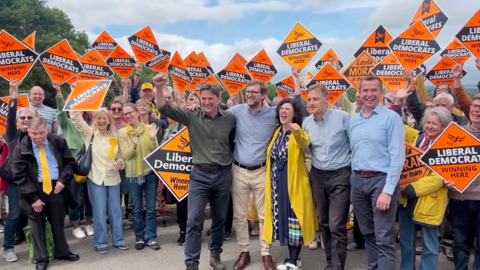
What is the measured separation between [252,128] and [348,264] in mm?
2192

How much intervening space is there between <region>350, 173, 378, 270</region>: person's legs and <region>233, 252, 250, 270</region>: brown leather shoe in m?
1.62

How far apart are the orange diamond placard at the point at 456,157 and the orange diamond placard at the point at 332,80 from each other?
289cm

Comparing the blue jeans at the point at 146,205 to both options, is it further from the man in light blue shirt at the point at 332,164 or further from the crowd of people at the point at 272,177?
the man in light blue shirt at the point at 332,164

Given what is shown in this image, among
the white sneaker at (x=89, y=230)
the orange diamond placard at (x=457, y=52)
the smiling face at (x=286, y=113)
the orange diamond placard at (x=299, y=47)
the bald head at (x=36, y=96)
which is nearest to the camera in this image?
the smiling face at (x=286, y=113)

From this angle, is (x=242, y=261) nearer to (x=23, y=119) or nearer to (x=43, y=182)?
(x=43, y=182)

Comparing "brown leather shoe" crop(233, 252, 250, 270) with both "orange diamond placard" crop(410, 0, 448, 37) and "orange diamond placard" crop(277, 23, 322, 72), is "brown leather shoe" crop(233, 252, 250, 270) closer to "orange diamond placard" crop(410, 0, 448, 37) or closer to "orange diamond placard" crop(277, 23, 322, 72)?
"orange diamond placard" crop(277, 23, 322, 72)

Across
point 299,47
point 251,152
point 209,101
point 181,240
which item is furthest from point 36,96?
point 299,47

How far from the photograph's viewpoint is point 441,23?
7.66 m

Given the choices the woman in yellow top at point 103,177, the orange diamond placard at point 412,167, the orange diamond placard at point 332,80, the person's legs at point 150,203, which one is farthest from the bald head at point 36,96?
the orange diamond placard at point 412,167

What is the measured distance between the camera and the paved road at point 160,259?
18.3 ft

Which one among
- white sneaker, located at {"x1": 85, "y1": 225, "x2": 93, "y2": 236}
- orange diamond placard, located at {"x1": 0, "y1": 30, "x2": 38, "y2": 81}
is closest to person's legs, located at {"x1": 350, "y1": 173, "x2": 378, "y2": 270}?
white sneaker, located at {"x1": 85, "y1": 225, "x2": 93, "y2": 236}

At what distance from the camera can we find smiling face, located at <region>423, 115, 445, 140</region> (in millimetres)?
4719

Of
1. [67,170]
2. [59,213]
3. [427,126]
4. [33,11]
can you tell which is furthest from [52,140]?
[33,11]

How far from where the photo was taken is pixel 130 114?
20.0ft
